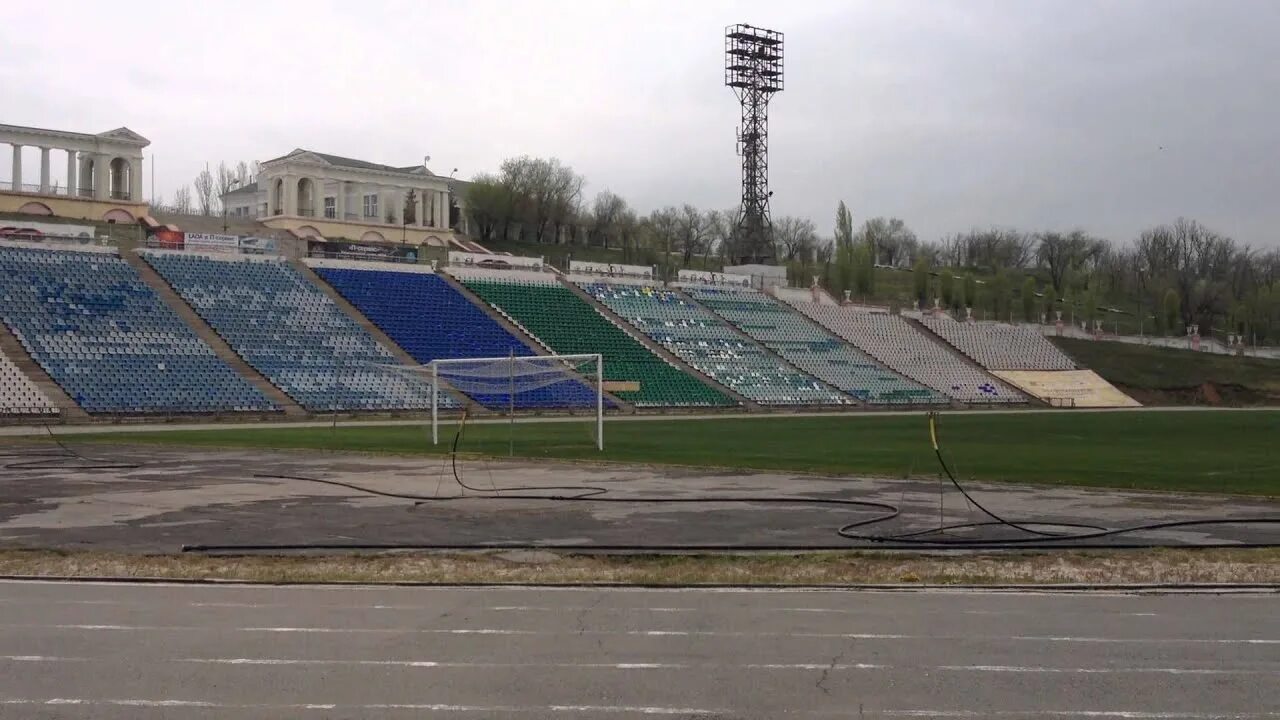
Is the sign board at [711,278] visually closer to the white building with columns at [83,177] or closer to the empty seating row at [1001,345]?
the empty seating row at [1001,345]

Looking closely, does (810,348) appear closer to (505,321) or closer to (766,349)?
(766,349)

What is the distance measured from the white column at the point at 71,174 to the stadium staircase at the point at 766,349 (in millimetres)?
42183

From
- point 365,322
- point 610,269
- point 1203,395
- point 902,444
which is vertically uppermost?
point 610,269

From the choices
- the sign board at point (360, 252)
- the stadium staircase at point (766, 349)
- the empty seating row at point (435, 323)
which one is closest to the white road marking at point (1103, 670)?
the empty seating row at point (435, 323)

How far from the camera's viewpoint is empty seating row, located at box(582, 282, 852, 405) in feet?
246

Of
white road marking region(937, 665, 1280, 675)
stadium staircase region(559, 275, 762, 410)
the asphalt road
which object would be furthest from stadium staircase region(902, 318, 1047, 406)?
white road marking region(937, 665, 1280, 675)

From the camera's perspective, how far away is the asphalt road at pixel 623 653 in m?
9.08

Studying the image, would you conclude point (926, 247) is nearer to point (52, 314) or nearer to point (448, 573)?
point (52, 314)

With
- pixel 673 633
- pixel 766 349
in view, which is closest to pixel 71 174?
pixel 766 349

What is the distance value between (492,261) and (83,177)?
1150 inches

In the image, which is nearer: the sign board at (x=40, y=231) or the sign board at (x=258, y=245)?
the sign board at (x=40, y=231)

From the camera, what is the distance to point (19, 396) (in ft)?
172

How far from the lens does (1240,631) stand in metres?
11.7

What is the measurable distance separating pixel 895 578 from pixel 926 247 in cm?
16793
